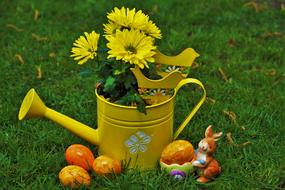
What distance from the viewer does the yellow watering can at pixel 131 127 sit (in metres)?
2.05

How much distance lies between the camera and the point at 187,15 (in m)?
3.92

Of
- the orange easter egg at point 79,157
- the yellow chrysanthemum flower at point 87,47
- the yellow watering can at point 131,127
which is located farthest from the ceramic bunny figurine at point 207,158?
the yellow chrysanthemum flower at point 87,47

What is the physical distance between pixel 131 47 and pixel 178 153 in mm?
459

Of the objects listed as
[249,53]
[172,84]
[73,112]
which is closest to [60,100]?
[73,112]

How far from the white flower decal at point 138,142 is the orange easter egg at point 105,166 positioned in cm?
9

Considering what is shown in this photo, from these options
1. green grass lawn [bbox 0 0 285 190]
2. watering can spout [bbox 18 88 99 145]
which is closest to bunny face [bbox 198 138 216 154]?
green grass lawn [bbox 0 0 285 190]

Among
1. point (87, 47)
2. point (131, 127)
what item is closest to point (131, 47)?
point (87, 47)

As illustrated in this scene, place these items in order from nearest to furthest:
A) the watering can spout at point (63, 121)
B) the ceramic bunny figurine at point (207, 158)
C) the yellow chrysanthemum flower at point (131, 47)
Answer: the yellow chrysanthemum flower at point (131, 47) < the ceramic bunny figurine at point (207, 158) < the watering can spout at point (63, 121)

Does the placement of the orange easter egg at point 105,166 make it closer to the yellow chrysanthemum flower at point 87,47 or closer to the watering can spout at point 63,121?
the watering can spout at point 63,121

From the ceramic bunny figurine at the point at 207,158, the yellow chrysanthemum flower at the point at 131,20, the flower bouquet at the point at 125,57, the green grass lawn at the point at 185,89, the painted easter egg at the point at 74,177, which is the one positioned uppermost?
the yellow chrysanthemum flower at the point at 131,20

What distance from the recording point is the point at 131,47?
2.01 meters

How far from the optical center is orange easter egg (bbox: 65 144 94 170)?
2.15 m

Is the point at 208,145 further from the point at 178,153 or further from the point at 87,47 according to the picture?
the point at 87,47

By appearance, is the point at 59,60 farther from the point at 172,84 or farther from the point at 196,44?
the point at 172,84
